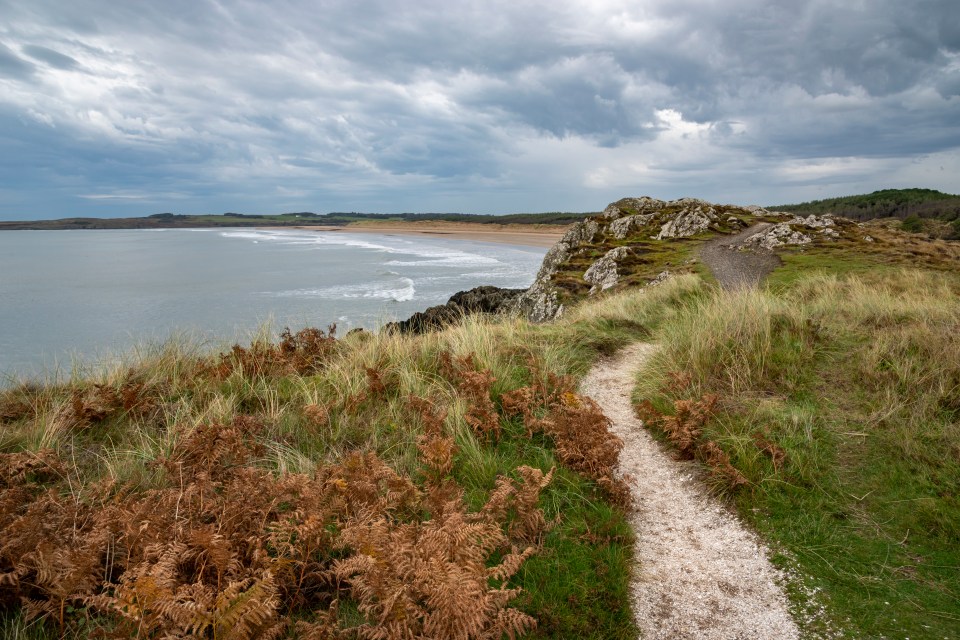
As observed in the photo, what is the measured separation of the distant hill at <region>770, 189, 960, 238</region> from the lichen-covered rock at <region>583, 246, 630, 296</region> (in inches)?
2347

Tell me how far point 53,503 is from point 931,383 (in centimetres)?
832

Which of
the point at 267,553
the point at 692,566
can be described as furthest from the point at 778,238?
the point at 267,553

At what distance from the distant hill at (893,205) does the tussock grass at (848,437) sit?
75108 millimetres

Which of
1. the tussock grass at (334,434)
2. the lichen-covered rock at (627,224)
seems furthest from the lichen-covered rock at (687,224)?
the tussock grass at (334,434)

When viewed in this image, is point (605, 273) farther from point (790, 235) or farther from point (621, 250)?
point (790, 235)

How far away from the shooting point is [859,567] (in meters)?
3.68

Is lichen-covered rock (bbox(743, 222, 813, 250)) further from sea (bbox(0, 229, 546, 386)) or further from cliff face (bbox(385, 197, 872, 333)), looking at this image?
sea (bbox(0, 229, 546, 386))

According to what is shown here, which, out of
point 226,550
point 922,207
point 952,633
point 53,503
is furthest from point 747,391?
point 922,207

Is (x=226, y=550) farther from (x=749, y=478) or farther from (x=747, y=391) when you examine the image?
(x=747, y=391)

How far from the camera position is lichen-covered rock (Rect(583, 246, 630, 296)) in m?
23.4

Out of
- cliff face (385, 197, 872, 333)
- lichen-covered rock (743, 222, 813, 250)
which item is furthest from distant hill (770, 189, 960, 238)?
lichen-covered rock (743, 222, 813, 250)

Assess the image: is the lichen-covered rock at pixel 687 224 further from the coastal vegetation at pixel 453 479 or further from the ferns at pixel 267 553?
the ferns at pixel 267 553

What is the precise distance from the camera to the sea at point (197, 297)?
43.6ft

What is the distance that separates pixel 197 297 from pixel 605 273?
20.0 metres
